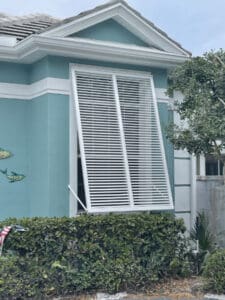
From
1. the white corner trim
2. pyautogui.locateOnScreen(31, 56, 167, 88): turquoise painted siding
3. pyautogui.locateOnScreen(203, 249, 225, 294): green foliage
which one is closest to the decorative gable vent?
pyautogui.locateOnScreen(31, 56, 167, 88): turquoise painted siding

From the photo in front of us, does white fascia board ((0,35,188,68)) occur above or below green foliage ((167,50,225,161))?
above

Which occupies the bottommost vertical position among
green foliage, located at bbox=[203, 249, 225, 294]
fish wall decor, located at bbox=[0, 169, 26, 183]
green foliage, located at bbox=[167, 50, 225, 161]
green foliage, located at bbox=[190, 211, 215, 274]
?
green foliage, located at bbox=[203, 249, 225, 294]

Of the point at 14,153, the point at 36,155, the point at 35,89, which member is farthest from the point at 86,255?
the point at 35,89

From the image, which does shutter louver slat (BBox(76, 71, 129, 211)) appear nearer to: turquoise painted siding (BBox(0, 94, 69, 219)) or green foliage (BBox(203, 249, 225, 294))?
turquoise painted siding (BBox(0, 94, 69, 219))

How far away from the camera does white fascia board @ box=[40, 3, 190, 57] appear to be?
398 inches

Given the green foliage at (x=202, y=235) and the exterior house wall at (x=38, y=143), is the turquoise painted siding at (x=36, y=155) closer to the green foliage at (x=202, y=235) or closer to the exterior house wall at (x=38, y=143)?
the exterior house wall at (x=38, y=143)

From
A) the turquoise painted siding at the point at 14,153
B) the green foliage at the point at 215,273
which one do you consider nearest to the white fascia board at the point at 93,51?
the turquoise painted siding at the point at 14,153

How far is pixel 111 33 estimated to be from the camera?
35.4 feet

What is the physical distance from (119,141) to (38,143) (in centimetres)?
156

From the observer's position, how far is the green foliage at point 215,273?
8.71 m

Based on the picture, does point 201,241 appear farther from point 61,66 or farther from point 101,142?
point 61,66

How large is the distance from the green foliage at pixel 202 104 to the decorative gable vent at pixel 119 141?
2.46 feet

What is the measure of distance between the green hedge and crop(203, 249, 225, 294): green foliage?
2.77 feet

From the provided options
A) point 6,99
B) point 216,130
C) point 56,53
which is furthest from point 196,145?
point 6,99
